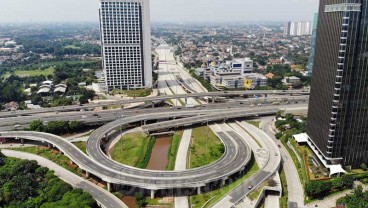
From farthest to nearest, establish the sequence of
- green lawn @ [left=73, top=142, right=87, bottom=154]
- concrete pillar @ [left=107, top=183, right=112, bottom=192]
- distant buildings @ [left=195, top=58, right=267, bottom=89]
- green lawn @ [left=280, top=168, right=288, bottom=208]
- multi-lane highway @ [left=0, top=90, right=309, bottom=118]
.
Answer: distant buildings @ [left=195, top=58, right=267, bottom=89], multi-lane highway @ [left=0, top=90, right=309, bottom=118], green lawn @ [left=73, top=142, right=87, bottom=154], concrete pillar @ [left=107, top=183, right=112, bottom=192], green lawn @ [left=280, top=168, right=288, bottom=208]

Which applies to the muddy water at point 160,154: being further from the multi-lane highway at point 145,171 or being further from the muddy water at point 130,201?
the muddy water at point 130,201

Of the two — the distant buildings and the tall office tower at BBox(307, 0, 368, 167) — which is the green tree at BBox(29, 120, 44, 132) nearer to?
the tall office tower at BBox(307, 0, 368, 167)

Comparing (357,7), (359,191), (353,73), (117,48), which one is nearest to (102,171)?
(359,191)

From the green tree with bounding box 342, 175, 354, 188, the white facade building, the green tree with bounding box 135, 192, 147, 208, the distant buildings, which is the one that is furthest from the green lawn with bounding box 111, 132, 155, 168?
the white facade building

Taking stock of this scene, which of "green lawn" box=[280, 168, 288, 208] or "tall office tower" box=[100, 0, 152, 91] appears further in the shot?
"tall office tower" box=[100, 0, 152, 91]

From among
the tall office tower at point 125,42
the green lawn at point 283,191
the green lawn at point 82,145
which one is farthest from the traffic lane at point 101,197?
the tall office tower at point 125,42

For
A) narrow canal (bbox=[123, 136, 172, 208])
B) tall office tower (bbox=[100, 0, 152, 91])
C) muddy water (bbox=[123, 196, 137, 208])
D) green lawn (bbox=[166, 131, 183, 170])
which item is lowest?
muddy water (bbox=[123, 196, 137, 208])
